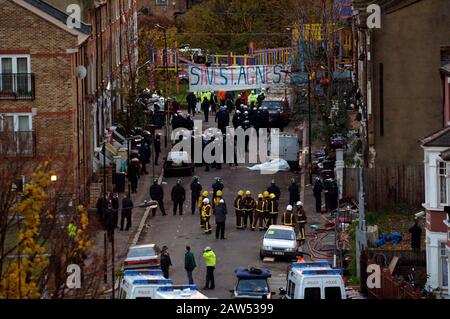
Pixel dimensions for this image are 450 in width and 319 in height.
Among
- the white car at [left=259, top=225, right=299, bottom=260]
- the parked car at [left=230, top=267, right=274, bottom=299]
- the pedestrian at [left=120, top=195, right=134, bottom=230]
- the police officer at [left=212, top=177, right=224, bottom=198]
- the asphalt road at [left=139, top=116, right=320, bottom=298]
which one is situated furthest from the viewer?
the police officer at [left=212, top=177, right=224, bottom=198]

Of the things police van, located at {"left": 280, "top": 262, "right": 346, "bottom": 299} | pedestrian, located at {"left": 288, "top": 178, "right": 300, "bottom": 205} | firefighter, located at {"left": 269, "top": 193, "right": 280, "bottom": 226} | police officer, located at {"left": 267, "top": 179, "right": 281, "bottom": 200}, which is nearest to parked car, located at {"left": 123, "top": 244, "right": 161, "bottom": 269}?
police van, located at {"left": 280, "top": 262, "right": 346, "bottom": 299}

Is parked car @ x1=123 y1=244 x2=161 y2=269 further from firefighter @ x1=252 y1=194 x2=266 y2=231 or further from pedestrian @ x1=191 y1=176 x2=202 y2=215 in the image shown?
pedestrian @ x1=191 y1=176 x2=202 y2=215

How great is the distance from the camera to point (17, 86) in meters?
67.1

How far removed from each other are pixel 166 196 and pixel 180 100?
101ft

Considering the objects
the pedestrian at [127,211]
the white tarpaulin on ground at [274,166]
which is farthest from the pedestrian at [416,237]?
the white tarpaulin on ground at [274,166]

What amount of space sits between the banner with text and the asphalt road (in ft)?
59.8

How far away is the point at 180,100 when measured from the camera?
101688 mm

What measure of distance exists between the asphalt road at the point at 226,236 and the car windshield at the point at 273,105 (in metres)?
12.0

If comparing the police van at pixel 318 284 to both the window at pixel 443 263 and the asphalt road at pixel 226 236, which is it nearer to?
the asphalt road at pixel 226 236

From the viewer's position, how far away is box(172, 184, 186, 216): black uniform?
66.5m

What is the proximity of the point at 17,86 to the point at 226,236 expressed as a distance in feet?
33.2

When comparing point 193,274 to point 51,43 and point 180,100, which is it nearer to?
point 51,43

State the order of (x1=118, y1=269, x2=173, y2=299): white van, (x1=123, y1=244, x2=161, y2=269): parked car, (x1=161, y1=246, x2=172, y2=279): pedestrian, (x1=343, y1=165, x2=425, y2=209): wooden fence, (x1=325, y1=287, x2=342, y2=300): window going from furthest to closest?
(x1=343, y1=165, x2=425, y2=209): wooden fence → (x1=161, y1=246, x2=172, y2=279): pedestrian → (x1=123, y1=244, x2=161, y2=269): parked car → (x1=325, y1=287, x2=342, y2=300): window → (x1=118, y1=269, x2=173, y2=299): white van

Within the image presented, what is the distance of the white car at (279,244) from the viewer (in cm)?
5856
